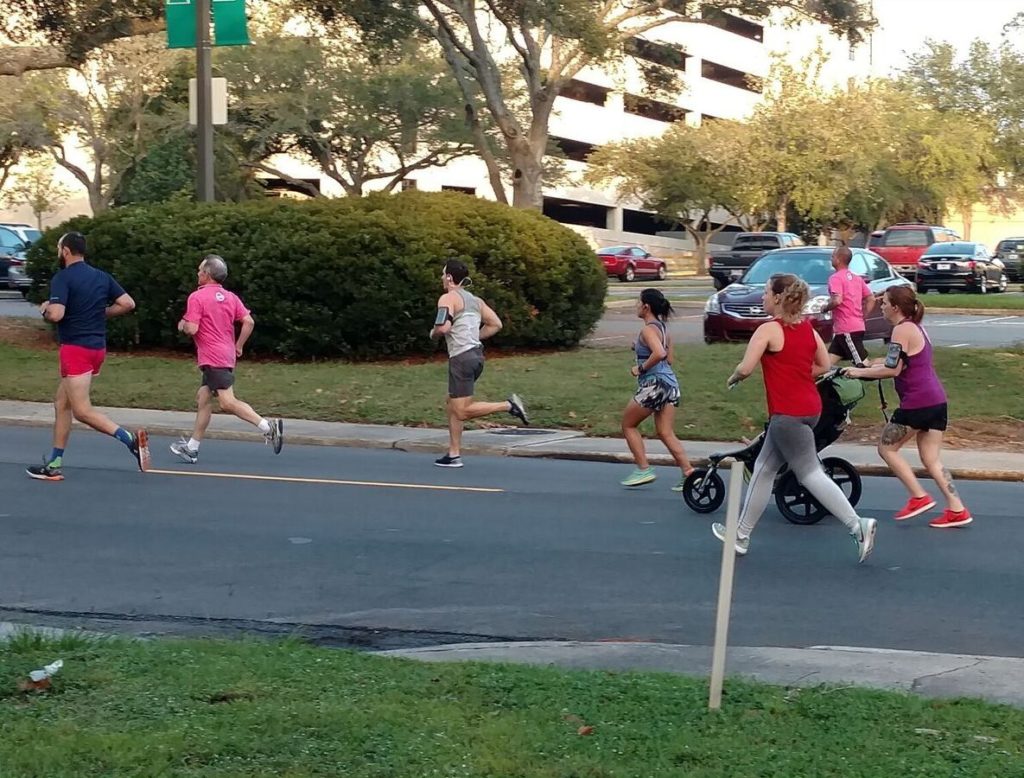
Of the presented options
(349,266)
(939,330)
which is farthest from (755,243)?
(349,266)

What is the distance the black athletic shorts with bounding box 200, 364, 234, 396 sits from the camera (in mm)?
12820

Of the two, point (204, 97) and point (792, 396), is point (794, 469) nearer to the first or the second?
point (792, 396)

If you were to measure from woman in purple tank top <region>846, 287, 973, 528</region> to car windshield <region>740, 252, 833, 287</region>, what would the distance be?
11.5m

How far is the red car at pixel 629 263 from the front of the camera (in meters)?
54.0

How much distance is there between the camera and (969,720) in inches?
199

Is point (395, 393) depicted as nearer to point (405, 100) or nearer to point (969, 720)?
point (969, 720)

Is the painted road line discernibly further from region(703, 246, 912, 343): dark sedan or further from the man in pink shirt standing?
region(703, 246, 912, 343): dark sedan

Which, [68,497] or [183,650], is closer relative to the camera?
[183,650]

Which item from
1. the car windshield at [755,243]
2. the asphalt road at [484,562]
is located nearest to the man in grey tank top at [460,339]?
the asphalt road at [484,562]

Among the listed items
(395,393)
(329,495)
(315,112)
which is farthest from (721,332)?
(315,112)

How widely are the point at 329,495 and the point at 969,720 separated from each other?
274 inches

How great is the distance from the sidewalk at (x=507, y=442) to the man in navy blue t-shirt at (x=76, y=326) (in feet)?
11.8

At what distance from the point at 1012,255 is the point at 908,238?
7155mm

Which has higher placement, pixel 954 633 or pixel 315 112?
pixel 315 112
